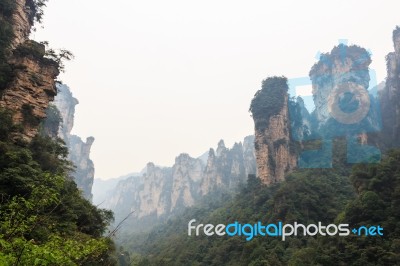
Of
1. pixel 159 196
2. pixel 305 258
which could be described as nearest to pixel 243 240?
pixel 305 258

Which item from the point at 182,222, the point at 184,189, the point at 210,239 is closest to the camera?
the point at 210,239

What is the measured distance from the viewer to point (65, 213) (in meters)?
11.1

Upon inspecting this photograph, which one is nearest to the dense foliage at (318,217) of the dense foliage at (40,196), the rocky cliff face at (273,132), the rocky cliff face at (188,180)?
the rocky cliff face at (273,132)

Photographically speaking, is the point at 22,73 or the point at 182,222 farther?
the point at 182,222

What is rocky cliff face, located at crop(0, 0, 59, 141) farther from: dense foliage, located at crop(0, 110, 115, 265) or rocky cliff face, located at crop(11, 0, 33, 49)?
dense foliage, located at crop(0, 110, 115, 265)

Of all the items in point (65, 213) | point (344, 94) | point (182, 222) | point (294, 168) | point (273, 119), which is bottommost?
point (182, 222)

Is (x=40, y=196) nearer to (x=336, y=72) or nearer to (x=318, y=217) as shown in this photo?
(x=318, y=217)

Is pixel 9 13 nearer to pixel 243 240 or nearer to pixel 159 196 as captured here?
pixel 243 240

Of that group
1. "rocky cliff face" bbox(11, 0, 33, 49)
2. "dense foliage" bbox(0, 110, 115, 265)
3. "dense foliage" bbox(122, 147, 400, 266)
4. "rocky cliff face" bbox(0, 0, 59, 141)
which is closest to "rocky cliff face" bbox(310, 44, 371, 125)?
"dense foliage" bbox(122, 147, 400, 266)

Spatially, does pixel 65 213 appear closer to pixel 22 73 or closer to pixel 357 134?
pixel 22 73

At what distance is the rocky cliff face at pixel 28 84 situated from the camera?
1273cm

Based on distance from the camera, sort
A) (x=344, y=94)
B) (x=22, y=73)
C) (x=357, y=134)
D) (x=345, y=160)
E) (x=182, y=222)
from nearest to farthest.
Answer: (x=22, y=73)
(x=345, y=160)
(x=357, y=134)
(x=344, y=94)
(x=182, y=222)

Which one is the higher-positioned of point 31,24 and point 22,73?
point 31,24

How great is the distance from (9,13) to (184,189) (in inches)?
2849
